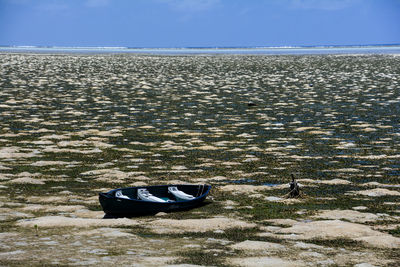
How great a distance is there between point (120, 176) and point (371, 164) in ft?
19.1

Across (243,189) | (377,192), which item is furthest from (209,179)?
(377,192)

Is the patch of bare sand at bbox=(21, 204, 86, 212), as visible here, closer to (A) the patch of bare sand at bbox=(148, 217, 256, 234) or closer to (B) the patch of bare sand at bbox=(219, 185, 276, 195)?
(A) the patch of bare sand at bbox=(148, 217, 256, 234)

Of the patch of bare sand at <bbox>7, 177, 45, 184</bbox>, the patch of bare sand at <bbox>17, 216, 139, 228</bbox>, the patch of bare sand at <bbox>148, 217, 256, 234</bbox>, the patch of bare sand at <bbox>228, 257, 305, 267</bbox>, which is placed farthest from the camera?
the patch of bare sand at <bbox>7, 177, 45, 184</bbox>

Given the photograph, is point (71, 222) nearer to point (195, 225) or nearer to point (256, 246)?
point (195, 225)

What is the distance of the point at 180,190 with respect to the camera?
11.6m

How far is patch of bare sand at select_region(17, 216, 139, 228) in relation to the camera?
31.8 feet

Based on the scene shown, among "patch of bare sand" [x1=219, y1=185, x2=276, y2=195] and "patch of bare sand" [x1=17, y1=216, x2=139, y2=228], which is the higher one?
"patch of bare sand" [x1=17, y1=216, x2=139, y2=228]

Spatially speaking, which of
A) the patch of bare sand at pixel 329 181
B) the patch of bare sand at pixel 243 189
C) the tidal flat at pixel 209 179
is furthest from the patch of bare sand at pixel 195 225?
the patch of bare sand at pixel 329 181

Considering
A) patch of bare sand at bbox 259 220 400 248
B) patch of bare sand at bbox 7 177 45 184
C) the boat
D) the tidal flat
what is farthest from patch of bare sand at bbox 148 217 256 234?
patch of bare sand at bbox 7 177 45 184

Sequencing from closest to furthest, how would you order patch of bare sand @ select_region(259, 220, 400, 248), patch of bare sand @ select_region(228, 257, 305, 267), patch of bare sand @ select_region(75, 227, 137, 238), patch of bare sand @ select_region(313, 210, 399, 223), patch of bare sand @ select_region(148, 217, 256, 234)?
patch of bare sand @ select_region(228, 257, 305, 267) → patch of bare sand @ select_region(259, 220, 400, 248) → patch of bare sand @ select_region(75, 227, 137, 238) → patch of bare sand @ select_region(148, 217, 256, 234) → patch of bare sand @ select_region(313, 210, 399, 223)

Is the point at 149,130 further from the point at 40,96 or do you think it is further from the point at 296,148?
the point at 40,96

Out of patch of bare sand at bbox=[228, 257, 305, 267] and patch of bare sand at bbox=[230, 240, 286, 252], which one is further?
patch of bare sand at bbox=[230, 240, 286, 252]

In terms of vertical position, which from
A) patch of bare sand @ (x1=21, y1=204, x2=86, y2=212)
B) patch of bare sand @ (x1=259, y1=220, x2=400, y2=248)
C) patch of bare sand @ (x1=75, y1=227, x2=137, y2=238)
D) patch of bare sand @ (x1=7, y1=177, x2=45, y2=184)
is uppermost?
patch of bare sand @ (x1=75, y1=227, x2=137, y2=238)

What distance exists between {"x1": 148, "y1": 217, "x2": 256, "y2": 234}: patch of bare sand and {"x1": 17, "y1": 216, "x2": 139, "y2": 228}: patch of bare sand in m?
0.46
